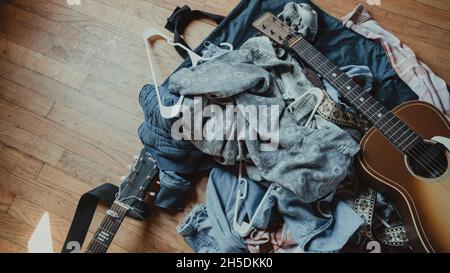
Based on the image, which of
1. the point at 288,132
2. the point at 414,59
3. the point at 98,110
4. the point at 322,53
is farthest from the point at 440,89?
the point at 98,110

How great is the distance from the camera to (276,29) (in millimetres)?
1029

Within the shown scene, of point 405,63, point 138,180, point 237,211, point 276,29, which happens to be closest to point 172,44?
point 276,29

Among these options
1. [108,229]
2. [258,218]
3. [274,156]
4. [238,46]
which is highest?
[238,46]

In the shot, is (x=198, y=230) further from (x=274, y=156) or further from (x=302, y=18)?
(x=302, y=18)

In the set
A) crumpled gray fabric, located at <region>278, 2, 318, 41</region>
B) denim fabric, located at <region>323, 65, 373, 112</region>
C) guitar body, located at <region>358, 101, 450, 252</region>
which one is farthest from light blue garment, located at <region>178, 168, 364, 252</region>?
crumpled gray fabric, located at <region>278, 2, 318, 41</region>

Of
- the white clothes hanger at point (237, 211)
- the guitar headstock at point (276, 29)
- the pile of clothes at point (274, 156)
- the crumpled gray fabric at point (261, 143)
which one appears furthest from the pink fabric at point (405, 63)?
the white clothes hanger at point (237, 211)

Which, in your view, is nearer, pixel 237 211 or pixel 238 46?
pixel 237 211

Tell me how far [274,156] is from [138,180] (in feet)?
1.19

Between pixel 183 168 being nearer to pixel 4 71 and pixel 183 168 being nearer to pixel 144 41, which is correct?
pixel 144 41

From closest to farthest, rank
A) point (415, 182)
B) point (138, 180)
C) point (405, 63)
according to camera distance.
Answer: point (415, 182) → point (138, 180) → point (405, 63)

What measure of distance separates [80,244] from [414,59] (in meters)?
1.08

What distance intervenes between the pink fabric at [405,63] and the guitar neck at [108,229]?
2.78 ft

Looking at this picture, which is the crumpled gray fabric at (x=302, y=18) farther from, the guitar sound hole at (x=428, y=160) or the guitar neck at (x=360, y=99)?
the guitar sound hole at (x=428, y=160)
